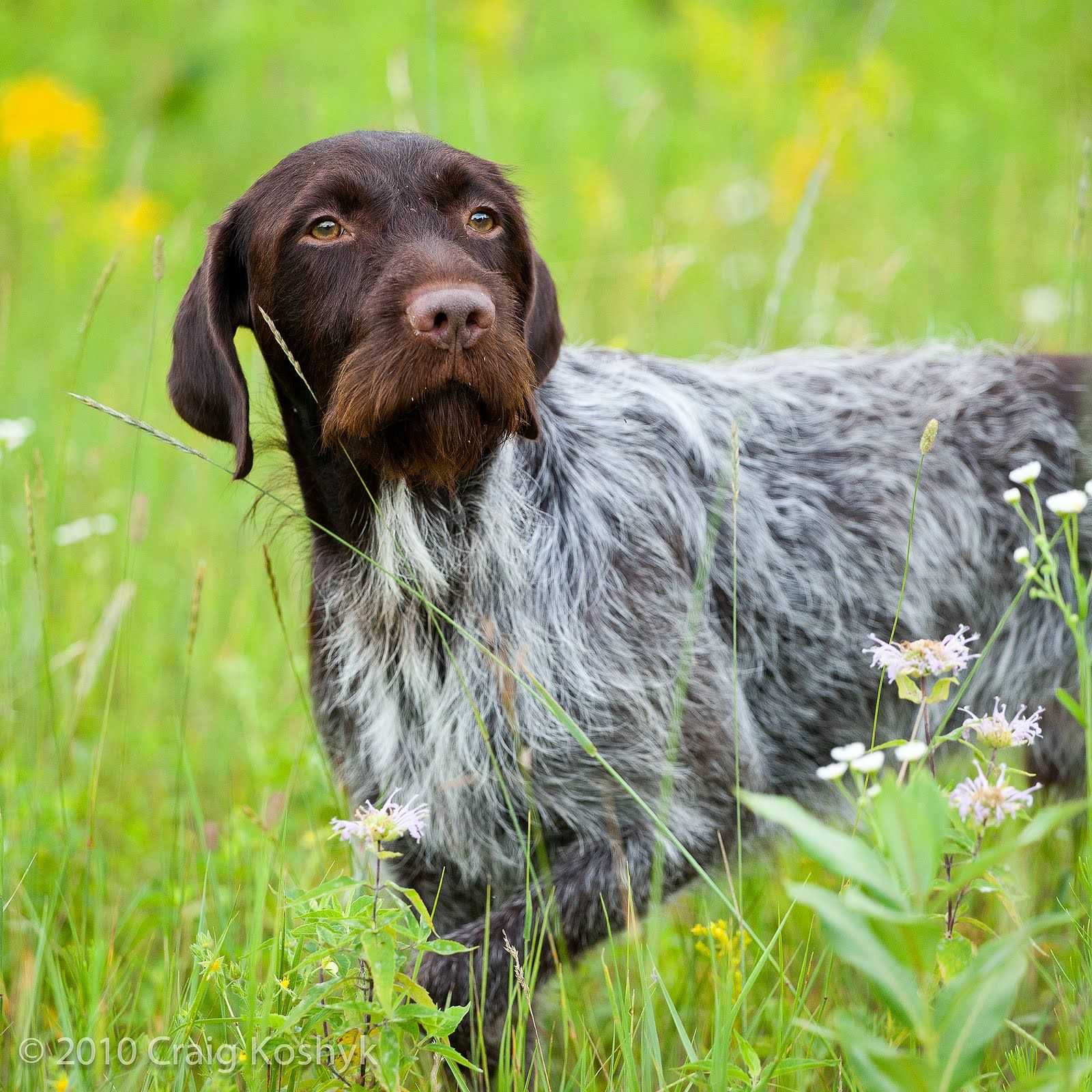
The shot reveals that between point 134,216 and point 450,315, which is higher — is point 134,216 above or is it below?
above

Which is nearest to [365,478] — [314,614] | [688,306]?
[314,614]

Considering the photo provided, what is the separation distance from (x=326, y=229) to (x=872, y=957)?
199 centimetres

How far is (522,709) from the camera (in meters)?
2.85

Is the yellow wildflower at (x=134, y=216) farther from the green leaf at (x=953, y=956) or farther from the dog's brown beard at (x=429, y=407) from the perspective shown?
the green leaf at (x=953, y=956)

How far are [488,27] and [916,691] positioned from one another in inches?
312

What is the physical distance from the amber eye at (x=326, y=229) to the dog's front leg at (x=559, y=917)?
4.78 ft

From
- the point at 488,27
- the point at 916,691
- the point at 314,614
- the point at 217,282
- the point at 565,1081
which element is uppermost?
the point at 488,27

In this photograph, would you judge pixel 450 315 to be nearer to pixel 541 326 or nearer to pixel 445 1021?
pixel 541 326

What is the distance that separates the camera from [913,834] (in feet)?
4.16

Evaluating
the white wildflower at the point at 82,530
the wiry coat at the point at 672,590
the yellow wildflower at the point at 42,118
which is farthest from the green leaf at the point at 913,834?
the yellow wildflower at the point at 42,118

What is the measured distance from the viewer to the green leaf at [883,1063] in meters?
1.28

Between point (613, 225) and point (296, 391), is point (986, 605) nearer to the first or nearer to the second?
point (296, 391)

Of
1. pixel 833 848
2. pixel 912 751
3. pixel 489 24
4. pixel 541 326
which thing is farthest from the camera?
pixel 489 24

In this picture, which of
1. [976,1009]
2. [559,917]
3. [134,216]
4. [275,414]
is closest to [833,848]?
[976,1009]
